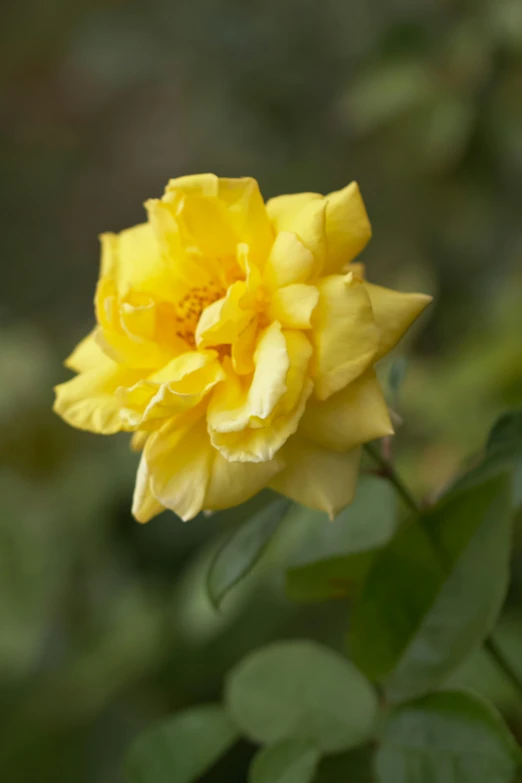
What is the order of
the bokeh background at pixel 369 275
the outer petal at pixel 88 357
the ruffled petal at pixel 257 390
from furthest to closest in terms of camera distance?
1. the bokeh background at pixel 369 275
2. the outer petal at pixel 88 357
3. the ruffled petal at pixel 257 390

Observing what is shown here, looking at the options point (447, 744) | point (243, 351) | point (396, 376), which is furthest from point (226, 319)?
point (447, 744)

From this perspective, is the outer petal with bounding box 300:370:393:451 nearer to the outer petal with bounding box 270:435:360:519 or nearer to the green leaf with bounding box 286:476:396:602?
the outer petal with bounding box 270:435:360:519

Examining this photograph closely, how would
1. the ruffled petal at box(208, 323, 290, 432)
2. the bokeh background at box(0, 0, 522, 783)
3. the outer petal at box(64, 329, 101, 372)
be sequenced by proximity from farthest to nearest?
the bokeh background at box(0, 0, 522, 783) < the outer petal at box(64, 329, 101, 372) < the ruffled petal at box(208, 323, 290, 432)

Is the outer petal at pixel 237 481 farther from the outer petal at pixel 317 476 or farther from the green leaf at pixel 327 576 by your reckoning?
the green leaf at pixel 327 576

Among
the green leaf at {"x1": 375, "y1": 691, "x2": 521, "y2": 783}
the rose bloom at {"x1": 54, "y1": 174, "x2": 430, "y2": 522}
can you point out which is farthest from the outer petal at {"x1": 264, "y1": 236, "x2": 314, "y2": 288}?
the green leaf at {"x1": 375, "y1": 691, "x2": 521, "y2": 783}

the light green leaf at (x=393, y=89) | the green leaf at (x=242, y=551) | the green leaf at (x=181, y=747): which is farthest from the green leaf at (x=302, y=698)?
the light green leaf at (x=393, y=89)

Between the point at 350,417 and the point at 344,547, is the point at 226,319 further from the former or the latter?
the point at 344,547
